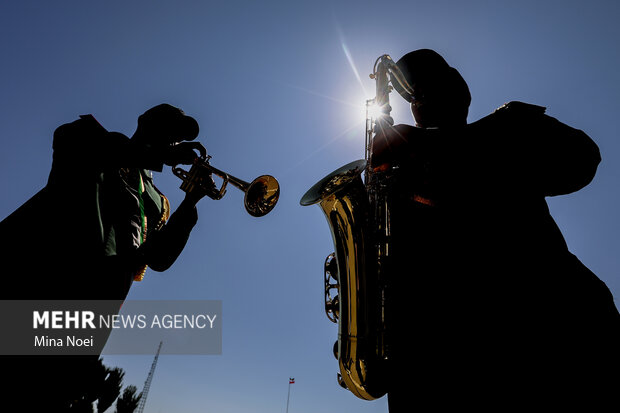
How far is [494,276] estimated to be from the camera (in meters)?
1.47

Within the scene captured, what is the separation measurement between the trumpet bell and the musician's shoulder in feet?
10.2

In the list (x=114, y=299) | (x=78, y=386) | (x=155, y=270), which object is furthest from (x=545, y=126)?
(x=155, y=270)

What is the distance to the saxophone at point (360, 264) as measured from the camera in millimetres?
2713

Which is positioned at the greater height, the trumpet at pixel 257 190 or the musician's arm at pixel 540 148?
the trumpet at pixel 257 190

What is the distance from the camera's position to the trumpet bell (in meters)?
4.44

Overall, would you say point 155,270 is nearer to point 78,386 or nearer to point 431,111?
point 78,386

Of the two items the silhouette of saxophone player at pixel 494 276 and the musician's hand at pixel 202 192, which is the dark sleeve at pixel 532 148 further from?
the musician's hand at pixel 202 192

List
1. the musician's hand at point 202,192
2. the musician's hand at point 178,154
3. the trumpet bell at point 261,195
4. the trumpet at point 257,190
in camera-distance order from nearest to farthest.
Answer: the musician's hand at point 178,154, the musician's hand at point 202,192, the trumpet at point 257,190, the trumpet bell at point 261,195

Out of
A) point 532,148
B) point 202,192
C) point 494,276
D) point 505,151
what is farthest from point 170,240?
point 532,148

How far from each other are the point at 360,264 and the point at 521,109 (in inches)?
77.5

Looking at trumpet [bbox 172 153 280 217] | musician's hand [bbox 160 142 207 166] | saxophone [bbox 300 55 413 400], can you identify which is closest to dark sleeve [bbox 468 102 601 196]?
saxophone [bbox 300 55 413 400]

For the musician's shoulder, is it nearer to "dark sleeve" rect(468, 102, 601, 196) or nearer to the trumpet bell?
"dark sleeve" rect(468, 102, 601, 196)

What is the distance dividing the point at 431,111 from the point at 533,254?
3.79ft

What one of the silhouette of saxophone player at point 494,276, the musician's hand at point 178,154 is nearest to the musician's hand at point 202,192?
the musician's hand at point 178,154
